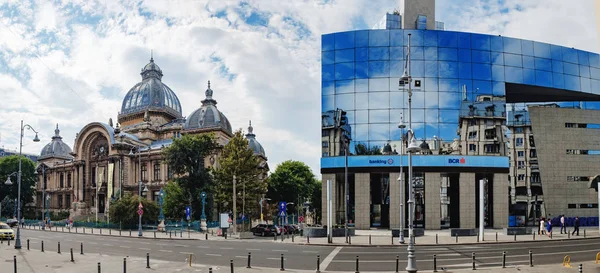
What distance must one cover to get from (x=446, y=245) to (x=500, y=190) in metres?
28.7

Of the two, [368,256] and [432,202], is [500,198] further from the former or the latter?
[368,256]

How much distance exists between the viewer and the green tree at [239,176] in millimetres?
64188

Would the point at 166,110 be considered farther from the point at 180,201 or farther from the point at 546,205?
the point at 546,205

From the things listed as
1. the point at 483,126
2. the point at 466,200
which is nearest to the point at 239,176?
the point at 466,200

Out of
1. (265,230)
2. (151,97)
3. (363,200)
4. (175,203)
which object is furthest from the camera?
(151,97)

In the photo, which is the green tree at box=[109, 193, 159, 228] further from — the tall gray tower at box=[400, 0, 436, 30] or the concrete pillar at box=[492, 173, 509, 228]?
the concrete pillar at box=[492, 173, 509, 228]

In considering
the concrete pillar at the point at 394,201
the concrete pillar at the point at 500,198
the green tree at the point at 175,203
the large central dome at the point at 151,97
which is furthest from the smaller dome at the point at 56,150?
→ the concrete pillar at the point at 500,198

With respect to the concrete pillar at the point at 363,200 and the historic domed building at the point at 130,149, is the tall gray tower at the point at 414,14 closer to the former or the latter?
the concrete pillar at the point at 363,200

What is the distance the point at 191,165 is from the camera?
74125 mm

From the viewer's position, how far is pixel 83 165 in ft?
352

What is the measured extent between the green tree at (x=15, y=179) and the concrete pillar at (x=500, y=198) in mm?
95042

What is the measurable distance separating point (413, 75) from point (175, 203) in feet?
126

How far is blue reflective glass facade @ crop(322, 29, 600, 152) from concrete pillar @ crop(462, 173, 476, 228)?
215 inches

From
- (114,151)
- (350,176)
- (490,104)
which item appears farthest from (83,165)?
(490,104)
